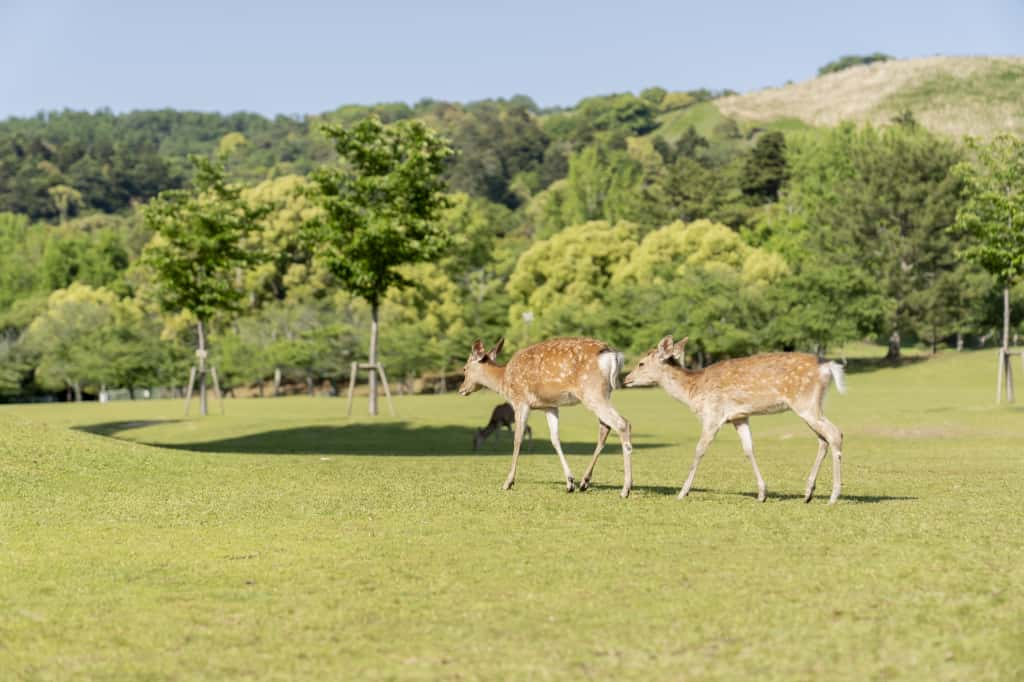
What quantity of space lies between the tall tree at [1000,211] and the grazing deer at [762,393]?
27.8 m

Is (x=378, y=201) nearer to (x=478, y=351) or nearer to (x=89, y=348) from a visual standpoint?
(x=478, y=351)

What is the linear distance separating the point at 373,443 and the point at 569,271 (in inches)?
2549

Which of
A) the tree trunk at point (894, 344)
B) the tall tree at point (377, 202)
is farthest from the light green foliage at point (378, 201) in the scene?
the tree trunk at point (894, 344)

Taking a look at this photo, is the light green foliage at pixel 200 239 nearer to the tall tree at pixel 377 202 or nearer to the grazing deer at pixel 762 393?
the tall tree at pixel 377 202

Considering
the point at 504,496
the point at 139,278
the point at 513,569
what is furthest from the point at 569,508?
the point at 139,278

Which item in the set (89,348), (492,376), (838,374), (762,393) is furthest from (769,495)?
(89,348)

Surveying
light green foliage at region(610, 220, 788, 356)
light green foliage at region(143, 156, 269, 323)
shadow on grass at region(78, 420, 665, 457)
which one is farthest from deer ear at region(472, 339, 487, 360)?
light green foliage at region(610, 220, 788, 356)

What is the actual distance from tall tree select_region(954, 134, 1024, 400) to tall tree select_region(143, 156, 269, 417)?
29.1m

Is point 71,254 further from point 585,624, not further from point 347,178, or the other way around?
point 585,624

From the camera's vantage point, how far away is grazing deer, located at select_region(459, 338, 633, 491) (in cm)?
1560

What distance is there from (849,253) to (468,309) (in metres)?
31.2

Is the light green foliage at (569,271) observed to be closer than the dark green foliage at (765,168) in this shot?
Yes

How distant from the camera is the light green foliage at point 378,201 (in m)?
44.4

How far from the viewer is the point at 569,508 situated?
14.6 meters
